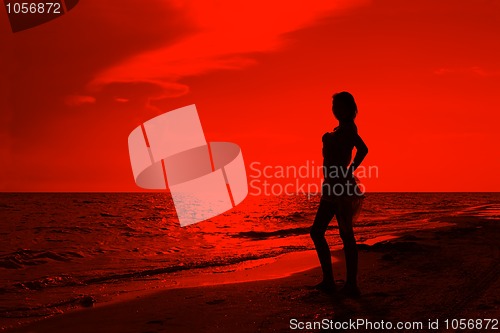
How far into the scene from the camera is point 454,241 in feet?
30.0

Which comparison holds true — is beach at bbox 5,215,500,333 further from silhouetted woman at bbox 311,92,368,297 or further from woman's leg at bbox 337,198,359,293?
silhouetted woman at bbox 311,92,368,297

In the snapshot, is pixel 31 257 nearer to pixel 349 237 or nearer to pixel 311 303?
pixel 311 303

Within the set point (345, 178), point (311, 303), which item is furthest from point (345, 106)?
point (311, 303)

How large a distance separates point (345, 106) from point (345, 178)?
75cm

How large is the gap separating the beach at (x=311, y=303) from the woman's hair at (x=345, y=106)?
186 centimetres

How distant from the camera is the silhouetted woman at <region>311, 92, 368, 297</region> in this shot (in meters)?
4.91

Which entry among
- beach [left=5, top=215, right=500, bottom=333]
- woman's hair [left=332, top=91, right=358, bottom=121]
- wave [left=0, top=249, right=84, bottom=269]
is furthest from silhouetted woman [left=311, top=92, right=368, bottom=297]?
Result: wave [left=0, top=249, right=84, bottom=269]

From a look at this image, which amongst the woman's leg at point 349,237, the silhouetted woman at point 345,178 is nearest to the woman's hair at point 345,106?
the silhouetted woman at point 345,178

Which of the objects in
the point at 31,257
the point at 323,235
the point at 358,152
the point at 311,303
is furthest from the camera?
the point at 31,257

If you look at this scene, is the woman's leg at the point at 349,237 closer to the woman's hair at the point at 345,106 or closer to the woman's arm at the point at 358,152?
the woman's arm at the point at 358,152

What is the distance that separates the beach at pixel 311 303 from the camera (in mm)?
4008

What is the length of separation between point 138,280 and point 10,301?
2.02 m

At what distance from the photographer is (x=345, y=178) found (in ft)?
16.3

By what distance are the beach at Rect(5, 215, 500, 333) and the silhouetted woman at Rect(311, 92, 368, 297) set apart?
1.45ft
